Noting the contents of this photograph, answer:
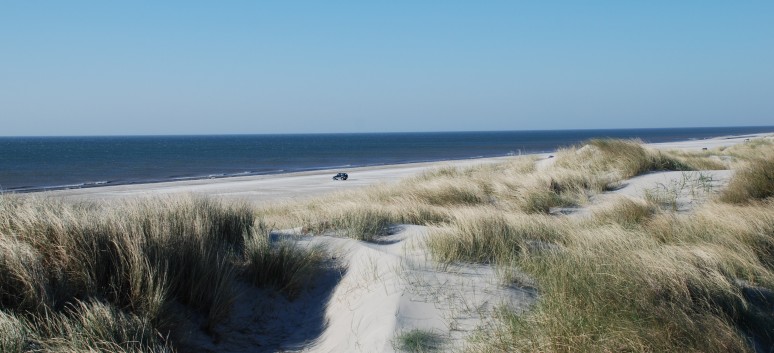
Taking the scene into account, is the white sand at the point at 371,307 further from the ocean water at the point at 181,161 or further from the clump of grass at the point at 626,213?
the ocean water at the point at 181,161

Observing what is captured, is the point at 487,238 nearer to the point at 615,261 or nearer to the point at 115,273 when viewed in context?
the point at 615,261

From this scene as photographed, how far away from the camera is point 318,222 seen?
8203 mm

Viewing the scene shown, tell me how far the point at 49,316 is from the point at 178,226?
66.2 inches

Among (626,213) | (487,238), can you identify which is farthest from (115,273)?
(626,213)

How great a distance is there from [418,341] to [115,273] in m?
2.42

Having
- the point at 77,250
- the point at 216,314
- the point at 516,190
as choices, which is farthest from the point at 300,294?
the point at 516,190

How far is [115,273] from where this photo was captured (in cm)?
491

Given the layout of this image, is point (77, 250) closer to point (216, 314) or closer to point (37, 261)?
point (37, 261)

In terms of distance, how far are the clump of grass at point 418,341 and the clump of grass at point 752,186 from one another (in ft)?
22.8

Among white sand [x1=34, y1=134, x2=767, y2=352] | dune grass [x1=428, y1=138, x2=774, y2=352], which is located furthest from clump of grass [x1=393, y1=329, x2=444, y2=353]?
dune grass [x1=428, y1=138, x2=774, y2=352]

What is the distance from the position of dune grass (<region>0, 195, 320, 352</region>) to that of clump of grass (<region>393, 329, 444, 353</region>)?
155 centimetres

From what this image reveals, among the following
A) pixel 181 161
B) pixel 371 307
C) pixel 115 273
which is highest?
pixel 115 273

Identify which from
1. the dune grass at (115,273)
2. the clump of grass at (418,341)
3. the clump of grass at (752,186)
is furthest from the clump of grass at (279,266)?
the clump of grass at (752,186)

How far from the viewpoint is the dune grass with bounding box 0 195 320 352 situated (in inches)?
166
